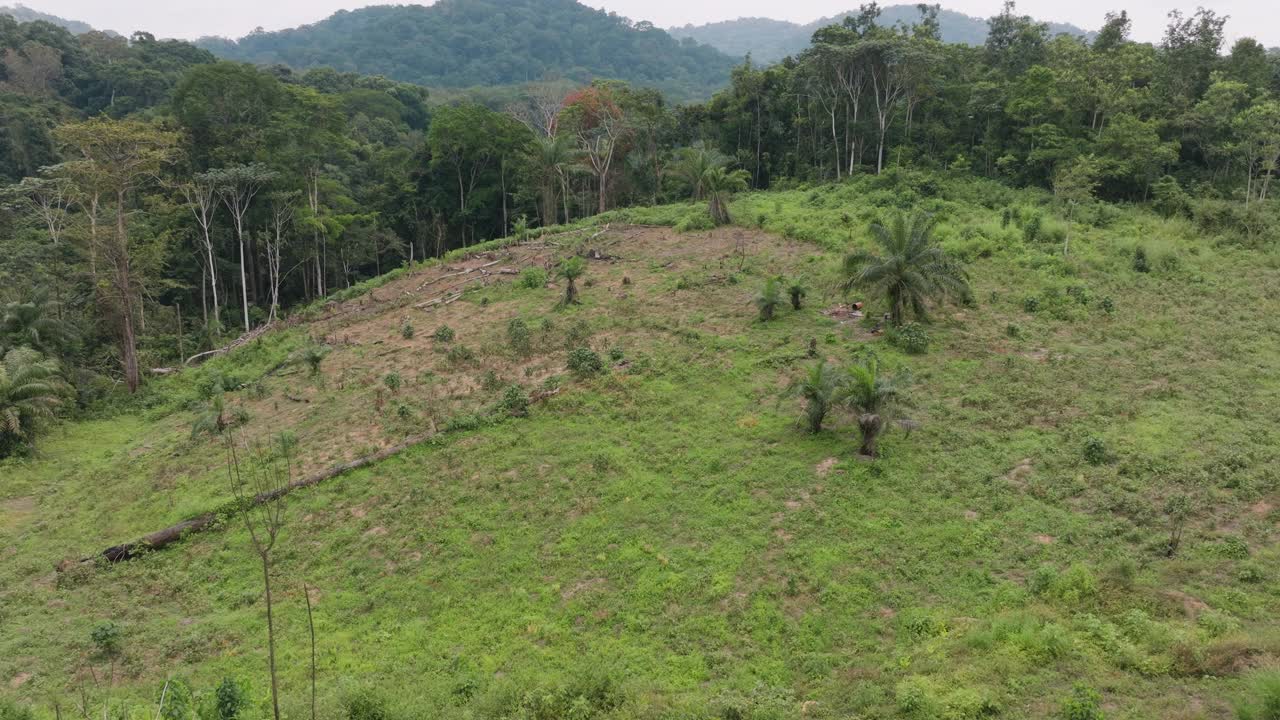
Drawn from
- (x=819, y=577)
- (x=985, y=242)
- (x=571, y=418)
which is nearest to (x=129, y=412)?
(x=571, y=418)

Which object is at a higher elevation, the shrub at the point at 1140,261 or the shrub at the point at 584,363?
the shrub at the point at 1140,261

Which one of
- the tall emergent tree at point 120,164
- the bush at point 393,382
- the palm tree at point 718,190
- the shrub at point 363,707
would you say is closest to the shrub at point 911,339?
the bush at point 393,382

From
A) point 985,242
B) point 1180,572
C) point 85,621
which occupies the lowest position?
point 85,621

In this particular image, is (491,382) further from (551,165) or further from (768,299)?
(551,165)

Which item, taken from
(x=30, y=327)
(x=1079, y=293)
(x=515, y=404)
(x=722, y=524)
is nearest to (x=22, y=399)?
(x=30, y=327)

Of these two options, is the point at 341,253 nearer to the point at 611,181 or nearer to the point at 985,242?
the point at 611,181

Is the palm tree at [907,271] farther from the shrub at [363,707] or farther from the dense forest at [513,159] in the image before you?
the shrub at [363,707]

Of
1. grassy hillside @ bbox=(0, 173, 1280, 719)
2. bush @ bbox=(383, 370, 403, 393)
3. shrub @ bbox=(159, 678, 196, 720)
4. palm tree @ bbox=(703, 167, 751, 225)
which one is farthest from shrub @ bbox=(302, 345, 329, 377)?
palm tree @ bbox=(703, 167, 751, 225)
